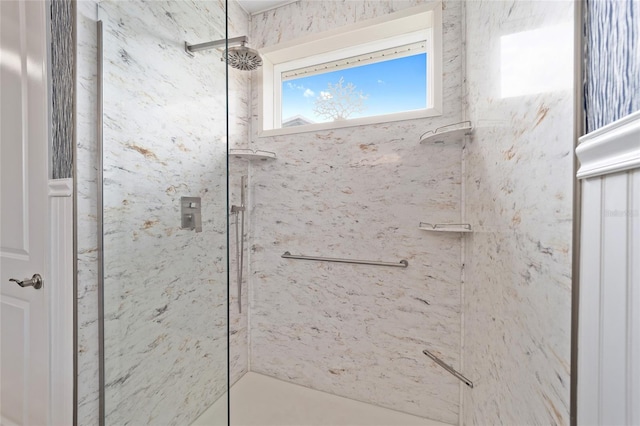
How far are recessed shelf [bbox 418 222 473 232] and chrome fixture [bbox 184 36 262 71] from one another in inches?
50.0

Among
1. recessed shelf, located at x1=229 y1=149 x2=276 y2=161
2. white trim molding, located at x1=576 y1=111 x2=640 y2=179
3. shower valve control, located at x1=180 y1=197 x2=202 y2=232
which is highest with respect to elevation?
recessed shelf, located at x1=229 y1=149 x2=276 y2=161

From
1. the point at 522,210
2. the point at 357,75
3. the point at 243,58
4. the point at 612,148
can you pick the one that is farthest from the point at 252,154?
the point at 612,148

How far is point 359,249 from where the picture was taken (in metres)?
1.68

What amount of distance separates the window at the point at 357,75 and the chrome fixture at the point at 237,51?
0.28 metres

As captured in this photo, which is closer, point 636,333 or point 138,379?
point 636,333

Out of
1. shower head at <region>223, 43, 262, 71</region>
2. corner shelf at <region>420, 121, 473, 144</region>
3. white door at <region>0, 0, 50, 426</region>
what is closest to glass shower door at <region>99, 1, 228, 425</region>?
white door at <region>0, 0, 50, 426</region>

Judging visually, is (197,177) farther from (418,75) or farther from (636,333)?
(418,75)

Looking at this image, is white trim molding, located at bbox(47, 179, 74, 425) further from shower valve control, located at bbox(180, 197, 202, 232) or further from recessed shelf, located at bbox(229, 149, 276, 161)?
recessed shelf, located at bbox(229, 149, 276, 161)

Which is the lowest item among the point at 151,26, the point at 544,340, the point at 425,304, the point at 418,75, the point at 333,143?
the point at 425,304

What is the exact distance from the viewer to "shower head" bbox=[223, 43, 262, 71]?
1510 mm

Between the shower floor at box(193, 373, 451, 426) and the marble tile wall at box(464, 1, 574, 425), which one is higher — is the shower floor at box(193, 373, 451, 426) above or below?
below

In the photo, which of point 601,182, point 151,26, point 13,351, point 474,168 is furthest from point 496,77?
point 13,351

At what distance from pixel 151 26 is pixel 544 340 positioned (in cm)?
170

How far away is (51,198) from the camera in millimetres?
1042
